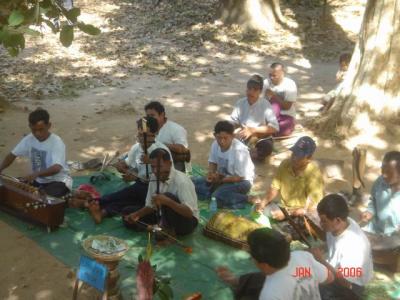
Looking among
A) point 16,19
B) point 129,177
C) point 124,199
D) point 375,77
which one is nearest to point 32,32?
point 16,19

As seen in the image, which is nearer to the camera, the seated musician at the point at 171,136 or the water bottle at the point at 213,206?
the water bottle at the point at 213,206

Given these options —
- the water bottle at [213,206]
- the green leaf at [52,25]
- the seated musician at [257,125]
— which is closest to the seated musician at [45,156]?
the water bottle at [213,206]

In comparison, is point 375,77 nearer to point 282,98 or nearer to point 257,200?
point 282,98

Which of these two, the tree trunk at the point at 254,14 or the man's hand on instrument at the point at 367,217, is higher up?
the tree trunk at the point at 254,14

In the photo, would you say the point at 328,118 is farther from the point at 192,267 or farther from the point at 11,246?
the point at 11,246

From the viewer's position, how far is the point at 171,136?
627 centimetres

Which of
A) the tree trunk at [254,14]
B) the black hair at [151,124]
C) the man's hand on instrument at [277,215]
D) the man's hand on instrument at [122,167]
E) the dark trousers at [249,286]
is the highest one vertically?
the tree trunk at [254,14]

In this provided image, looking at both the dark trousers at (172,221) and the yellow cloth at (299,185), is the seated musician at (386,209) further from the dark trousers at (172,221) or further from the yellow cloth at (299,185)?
the dark trousers at (172,221)

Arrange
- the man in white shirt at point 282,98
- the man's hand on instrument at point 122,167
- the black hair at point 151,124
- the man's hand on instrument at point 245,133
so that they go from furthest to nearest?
the man in white shirt at point 282,98 → the man's hand on instrument at point 245,133 → the man's hand on instrument at point 122,167 → the black hair at point 151,124

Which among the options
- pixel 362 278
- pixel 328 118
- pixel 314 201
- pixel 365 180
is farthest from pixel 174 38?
pixel 362 278

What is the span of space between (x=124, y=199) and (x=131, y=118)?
3975 mm

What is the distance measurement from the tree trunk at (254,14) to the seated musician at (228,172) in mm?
10010

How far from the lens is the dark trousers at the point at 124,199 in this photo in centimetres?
561

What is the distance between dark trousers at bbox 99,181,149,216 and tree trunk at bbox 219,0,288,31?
10.6 m
